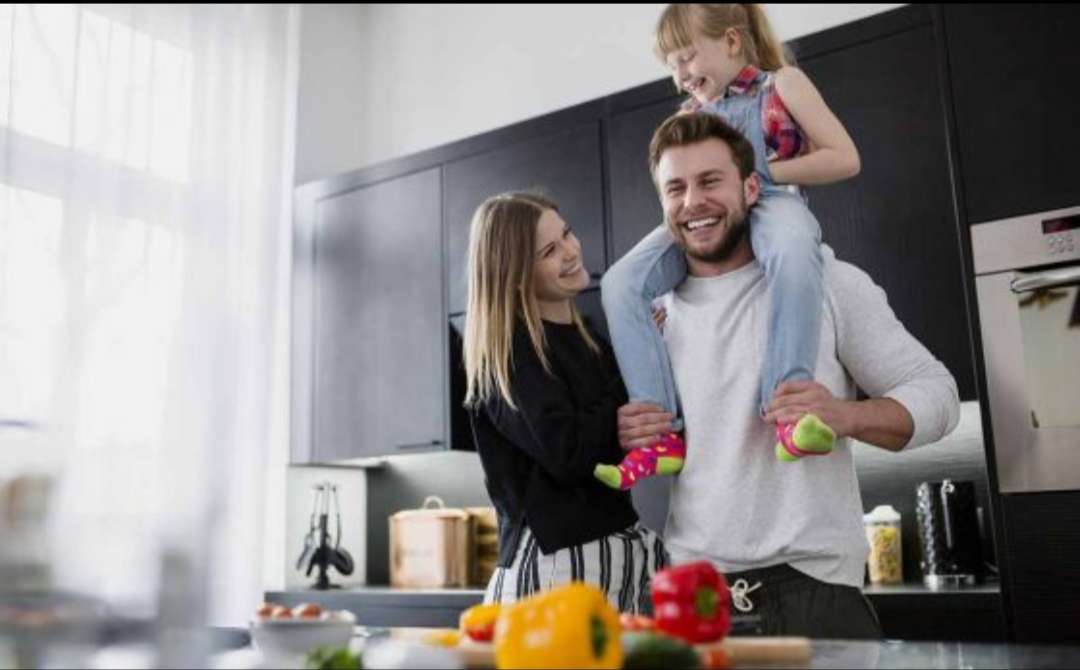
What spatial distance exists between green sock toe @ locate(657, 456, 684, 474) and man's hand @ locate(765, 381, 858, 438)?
6.3 inches

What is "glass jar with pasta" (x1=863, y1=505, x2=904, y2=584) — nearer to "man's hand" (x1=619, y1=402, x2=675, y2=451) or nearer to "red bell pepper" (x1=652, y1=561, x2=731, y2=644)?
"man's hand" (x1=619, y1=402, x2=675, y2=451)

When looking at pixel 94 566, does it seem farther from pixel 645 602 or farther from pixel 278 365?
pixel 645 602

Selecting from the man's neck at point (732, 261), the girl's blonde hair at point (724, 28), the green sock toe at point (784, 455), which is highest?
the girl's blonde hair at point (724, 28)

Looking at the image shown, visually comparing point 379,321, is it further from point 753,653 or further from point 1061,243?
point 753,653

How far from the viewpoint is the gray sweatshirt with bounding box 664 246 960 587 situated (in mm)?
1559

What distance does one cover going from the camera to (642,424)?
1672 mm

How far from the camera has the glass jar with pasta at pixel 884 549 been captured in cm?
276

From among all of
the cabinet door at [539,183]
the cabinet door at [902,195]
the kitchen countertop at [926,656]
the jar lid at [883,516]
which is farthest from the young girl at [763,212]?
the jar lid at [883,516]

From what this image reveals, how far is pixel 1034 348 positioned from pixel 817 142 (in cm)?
75

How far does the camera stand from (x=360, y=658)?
0.93m

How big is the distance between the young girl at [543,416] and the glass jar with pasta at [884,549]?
117 cm

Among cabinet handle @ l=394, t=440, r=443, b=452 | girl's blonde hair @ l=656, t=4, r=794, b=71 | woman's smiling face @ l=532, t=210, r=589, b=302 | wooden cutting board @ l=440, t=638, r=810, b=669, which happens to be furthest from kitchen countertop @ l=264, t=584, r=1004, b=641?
wooden cutting board @ l=440, t=638, r=810, b=669

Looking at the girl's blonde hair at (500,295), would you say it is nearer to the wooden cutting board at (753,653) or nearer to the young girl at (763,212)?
the young girl at (763,212)

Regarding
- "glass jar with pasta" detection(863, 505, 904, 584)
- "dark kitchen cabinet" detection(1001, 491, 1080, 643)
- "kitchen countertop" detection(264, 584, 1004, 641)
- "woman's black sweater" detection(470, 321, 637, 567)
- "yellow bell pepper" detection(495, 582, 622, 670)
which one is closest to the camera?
"yellow bell pepper" detection(495, 582, 622, 670)
